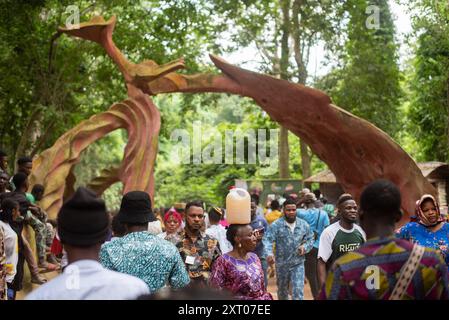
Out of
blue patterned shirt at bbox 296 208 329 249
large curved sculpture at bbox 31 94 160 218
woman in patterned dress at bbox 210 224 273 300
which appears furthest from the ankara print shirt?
large curved sculpture at bbox 31 94 160 218

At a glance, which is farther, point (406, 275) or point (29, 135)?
point (29, 135)

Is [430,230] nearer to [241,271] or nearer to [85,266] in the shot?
[241,271]

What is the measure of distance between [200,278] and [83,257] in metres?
3.27

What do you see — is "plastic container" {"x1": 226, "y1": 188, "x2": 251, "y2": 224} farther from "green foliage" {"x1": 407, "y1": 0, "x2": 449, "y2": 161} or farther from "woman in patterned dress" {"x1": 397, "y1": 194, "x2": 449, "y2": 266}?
"green foliage" {"x1": 407, "y1": 0, "x2": 449, "y2": 161}

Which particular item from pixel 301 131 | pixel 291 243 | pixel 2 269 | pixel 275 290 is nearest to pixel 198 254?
pixel 2 269

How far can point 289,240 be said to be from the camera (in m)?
10.4

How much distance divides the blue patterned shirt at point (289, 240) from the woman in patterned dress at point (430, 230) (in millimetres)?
3697

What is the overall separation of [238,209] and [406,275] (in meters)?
3.08

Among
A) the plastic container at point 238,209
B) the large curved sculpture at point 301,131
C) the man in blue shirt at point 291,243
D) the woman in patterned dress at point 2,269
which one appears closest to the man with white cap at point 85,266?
the plastic container at point 238,209

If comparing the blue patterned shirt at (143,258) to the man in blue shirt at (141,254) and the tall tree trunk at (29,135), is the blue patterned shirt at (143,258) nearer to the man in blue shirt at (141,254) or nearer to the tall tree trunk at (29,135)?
the man in blue shirt at (141,254)

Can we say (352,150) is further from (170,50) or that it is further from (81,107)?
(81,107)

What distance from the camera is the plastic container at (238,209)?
20.6 ft

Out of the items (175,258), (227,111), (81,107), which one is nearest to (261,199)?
(81,107)

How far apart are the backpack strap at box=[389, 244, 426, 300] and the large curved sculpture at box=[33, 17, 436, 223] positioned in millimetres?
9023
